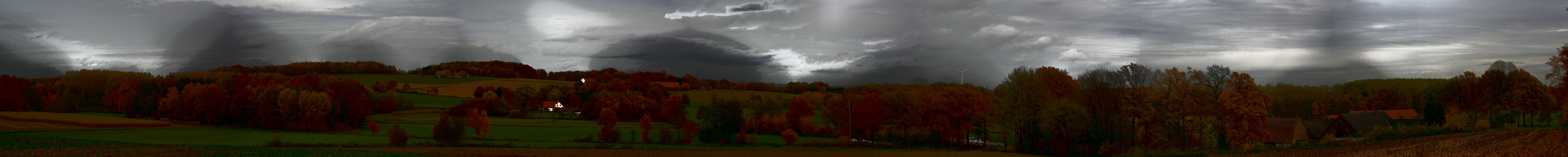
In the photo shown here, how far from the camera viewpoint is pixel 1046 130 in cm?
3038

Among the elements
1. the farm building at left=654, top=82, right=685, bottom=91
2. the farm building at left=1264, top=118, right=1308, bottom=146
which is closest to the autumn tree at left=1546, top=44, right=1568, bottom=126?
the farm building at left=1264, top=118, right=1308, bottom=146

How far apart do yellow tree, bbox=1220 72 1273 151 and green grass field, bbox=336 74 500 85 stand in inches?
3230

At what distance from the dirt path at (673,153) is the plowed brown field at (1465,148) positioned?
11.9 m

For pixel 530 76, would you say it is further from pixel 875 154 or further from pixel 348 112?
pixel 875 154

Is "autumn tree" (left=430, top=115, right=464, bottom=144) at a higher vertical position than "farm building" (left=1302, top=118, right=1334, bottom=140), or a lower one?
lower

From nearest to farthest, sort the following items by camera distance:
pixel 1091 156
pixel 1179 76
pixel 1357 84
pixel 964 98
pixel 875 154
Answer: pixel 1179 76 → pixel 1091 156 → pixel 875 154 → pixel 964 98 → pixel 1357 84

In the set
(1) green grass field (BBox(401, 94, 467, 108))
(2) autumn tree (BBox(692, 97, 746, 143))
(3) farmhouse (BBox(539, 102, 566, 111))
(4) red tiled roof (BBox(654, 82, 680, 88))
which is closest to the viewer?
(2) autumn tree (BBox(692, 97, 746, 143))

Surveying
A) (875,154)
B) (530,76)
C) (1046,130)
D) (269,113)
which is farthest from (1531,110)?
(530,76)

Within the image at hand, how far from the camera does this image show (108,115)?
58562mm

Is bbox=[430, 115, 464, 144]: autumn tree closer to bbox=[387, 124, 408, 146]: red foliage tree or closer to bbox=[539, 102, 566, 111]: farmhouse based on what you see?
bbox=[387, 124, 408, 146]: red foliage tree

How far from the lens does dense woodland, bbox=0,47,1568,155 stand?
28516mm

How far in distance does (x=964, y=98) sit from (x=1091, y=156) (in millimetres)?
8364

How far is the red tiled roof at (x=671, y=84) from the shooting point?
8512 centimetres

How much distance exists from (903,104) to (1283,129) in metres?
25.5
